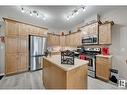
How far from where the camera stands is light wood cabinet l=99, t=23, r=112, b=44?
3739 mm

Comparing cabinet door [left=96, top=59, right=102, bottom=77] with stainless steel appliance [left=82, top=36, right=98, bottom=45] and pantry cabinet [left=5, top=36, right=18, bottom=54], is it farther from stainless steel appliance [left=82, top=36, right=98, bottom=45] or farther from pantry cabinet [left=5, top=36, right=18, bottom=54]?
pantry cabinet [left=5, top=36, right=18, bottom=54]

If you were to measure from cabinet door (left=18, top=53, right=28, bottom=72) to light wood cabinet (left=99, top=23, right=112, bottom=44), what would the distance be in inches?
140

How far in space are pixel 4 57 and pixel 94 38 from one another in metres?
3.97

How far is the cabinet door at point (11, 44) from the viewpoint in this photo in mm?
3992

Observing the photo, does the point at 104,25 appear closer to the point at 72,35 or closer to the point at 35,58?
the point at 72,35

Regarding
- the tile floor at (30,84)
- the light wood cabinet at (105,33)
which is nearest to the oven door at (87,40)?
the light wood cabinet at (105,33)

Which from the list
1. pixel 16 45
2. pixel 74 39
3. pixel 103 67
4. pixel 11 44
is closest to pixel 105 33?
pixel 103 67

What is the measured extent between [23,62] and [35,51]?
0.77 meters

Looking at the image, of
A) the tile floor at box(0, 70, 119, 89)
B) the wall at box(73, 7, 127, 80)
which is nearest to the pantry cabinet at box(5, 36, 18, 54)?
the tile floor at box(0, 70, 119, 89)

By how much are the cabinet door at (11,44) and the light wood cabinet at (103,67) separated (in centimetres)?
358

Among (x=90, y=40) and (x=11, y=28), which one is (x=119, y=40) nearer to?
(x=90, y=40)

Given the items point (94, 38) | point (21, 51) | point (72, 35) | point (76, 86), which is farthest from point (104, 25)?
point (21, 51)

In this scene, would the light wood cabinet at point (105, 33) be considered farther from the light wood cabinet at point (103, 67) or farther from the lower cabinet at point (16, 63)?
the lower cabinet at point (16, 63)
